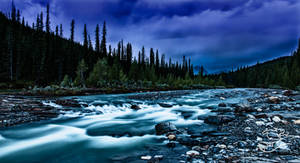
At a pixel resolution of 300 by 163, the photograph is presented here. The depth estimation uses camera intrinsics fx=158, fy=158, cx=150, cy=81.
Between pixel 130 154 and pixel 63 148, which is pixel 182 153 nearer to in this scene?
pixel 130 154

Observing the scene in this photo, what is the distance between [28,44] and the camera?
4462cm

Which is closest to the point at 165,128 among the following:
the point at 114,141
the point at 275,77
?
the point at 114,141

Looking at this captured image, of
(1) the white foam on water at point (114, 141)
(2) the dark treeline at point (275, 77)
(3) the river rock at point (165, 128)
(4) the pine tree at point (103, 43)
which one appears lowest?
(1) the white foam on water at point (114, 141)

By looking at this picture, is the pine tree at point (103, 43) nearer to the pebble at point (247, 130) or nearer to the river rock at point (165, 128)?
the river rock at point (165, 128)

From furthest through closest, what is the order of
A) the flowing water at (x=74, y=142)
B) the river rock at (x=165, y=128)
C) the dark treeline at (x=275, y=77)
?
1. the dark treeline at (x=275, y=77)
2. the river rock at (x=165, y=128)
3. the flowing water at (x=74, y=142)

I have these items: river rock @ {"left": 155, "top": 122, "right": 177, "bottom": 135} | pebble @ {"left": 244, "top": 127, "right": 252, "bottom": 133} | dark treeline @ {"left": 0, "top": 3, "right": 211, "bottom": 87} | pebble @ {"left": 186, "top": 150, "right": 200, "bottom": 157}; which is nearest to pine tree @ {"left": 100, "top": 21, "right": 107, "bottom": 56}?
dark treeline @ {"left": 0, "top": 3, "right": 211, "bottom": 87}

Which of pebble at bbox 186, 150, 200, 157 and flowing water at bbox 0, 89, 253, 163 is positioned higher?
pebble at bbox 186, 150, 200, 157

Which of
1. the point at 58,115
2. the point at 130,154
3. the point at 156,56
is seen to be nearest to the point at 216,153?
the point at 130,154

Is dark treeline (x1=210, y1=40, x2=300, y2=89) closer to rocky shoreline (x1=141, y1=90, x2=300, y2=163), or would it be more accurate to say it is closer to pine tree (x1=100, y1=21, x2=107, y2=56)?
rocky shoreline (x1=141, y1=90, x2=300, y2=163)

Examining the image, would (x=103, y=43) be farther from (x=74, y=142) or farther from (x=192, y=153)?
(x=192, y=153)

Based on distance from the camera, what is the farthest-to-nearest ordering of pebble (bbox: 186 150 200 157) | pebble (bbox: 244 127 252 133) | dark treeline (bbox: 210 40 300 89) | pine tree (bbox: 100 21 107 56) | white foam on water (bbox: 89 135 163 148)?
pine tree (bbox: 100 21 107 56) → dark treeline (bbox: 210 40 300 89) → pebble (bbox: 244 127 252 133) → white foam on water (bbox: 89 135 163 148) → pebble (bbox: 186 150 200 157)

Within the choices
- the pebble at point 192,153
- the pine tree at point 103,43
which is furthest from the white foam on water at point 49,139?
the pine tree at point 103,43

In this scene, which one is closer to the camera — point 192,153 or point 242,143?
point 192,153

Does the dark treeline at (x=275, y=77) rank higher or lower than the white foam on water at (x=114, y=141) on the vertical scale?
higher
